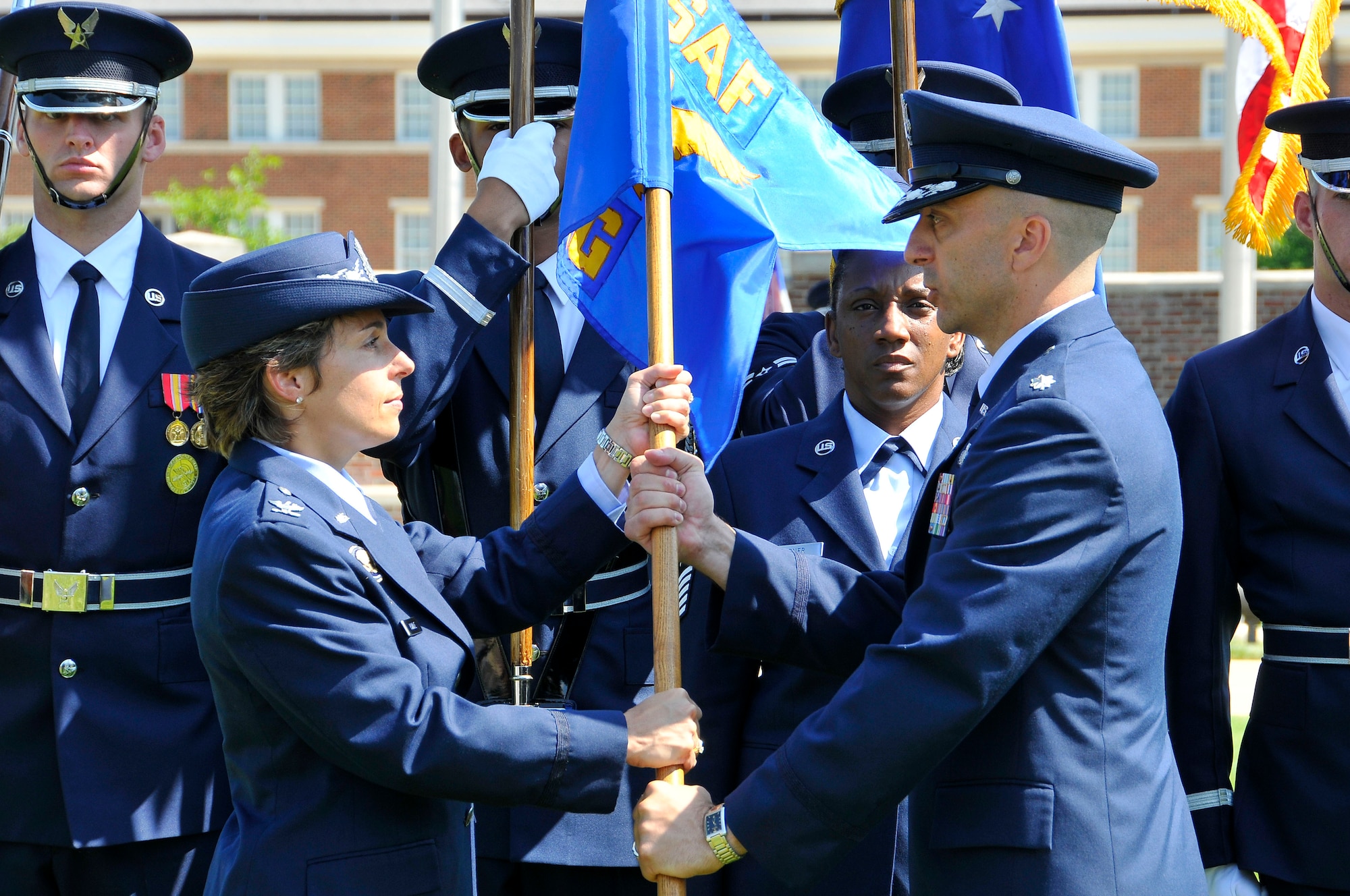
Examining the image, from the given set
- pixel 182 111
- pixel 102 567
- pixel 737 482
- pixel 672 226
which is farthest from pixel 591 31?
pixel 182 111

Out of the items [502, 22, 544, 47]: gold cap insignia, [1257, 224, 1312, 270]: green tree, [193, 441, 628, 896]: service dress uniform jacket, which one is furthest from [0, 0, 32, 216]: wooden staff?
[1257, 224, 1312, 270]: green tree

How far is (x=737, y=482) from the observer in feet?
12.4

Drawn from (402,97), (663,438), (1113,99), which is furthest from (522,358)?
(1113,99)

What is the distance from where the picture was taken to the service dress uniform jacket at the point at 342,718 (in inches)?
109

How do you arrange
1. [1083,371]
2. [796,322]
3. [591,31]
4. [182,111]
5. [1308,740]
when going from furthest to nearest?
[182,111], [796,322], [591,31], [1308,740], [1083,371]

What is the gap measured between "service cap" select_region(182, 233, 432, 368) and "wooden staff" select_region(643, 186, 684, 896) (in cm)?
60

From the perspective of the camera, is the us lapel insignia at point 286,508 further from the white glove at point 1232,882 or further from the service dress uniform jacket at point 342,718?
the white glove at point 1232,882

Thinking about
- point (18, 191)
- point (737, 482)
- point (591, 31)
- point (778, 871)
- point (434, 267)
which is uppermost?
point (18, 191)

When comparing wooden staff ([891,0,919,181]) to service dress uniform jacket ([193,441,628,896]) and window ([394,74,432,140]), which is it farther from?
window ([394,74,432,140])

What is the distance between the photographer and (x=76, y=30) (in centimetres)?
400

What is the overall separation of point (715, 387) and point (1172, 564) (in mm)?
1202

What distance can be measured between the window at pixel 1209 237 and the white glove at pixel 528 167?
30.4 m

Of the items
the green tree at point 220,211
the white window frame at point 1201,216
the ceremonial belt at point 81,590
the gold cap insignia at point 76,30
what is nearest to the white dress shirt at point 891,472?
the ceremonial belt at point 81,590

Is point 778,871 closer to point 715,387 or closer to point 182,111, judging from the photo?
point 715,387
